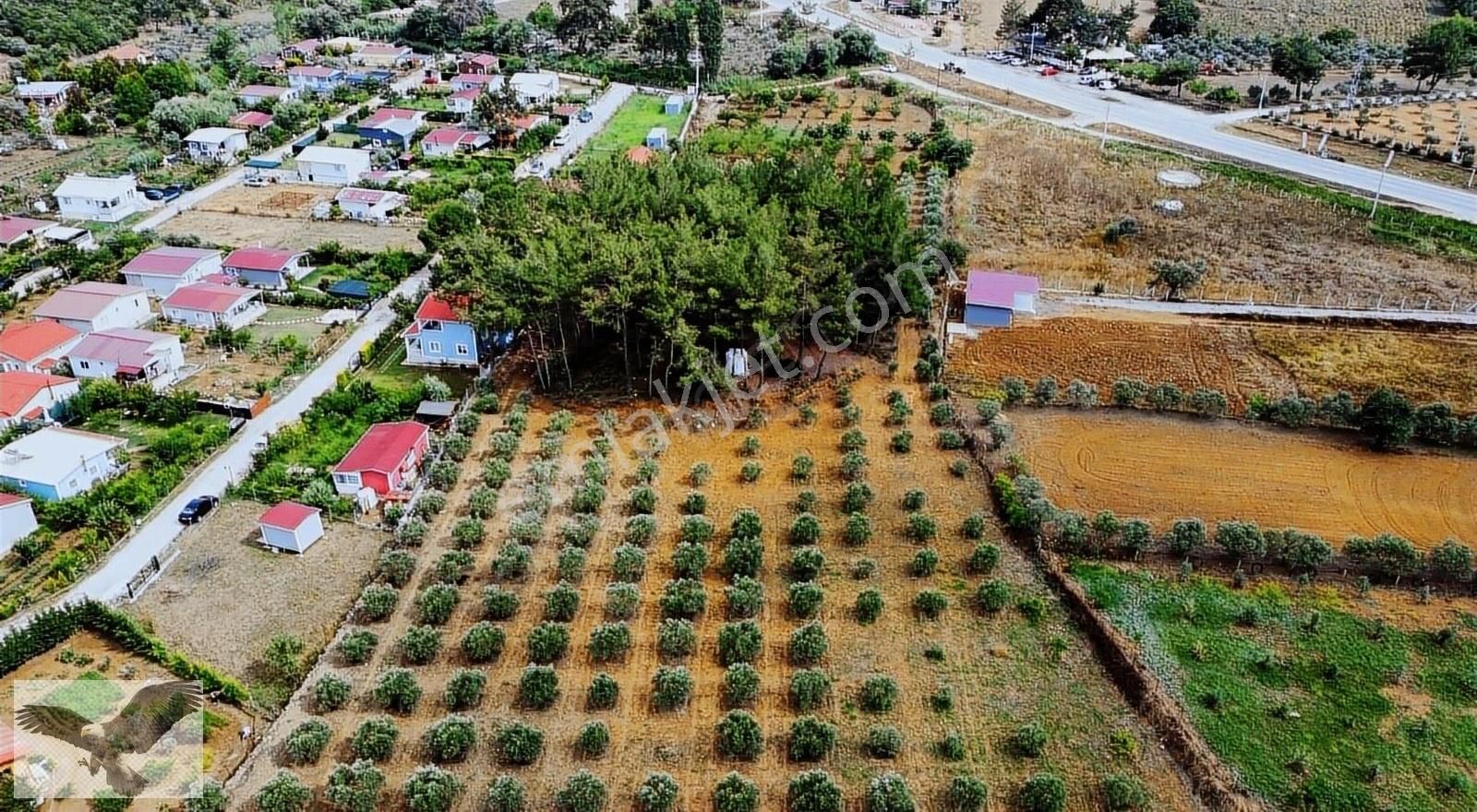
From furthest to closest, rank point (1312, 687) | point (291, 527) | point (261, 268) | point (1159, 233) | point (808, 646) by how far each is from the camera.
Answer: point (1159, 233) → point (261, 268) → point (291, 527) → point (808, 646) → point (1312, 687)

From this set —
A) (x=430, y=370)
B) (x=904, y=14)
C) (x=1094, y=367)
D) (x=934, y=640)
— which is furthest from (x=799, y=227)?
(x=904, y=14)

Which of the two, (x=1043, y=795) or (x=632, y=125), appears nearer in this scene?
(x=1043, y=795)

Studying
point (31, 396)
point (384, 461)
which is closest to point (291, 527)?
point (384, 461)

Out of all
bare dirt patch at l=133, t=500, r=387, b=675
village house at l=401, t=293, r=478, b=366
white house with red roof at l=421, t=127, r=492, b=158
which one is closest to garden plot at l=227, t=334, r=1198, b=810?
bare dirt patch at l=133, t=500, r=387, b=675

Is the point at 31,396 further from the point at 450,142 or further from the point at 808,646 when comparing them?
the point at 450,142

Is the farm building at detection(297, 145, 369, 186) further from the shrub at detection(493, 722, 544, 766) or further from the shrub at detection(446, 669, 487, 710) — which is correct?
the shrub at detection(493, 722, 544, 766)

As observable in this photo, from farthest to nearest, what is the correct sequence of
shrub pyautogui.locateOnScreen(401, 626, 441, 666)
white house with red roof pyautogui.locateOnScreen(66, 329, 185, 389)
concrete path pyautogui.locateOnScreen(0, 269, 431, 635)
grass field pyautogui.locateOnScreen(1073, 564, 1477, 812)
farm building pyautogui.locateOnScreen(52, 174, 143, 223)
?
1. farm building pyautogui.locateOnScreen(52, 174, 143, 223)
2. white house with red roof pyautogui.locateOnScreen(66, 329, 185, 389)
3. concrete path pyautogui.locateOnScreen(0, 269, 431, 635)
4. shrub pyautogui.locateOnScreen(401, 626, 441, 666)
5. grass field pyautogui.locateOnScreen(1073, 564, 1477, 812)

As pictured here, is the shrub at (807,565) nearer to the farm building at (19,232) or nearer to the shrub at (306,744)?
the shrub at (306,744)
